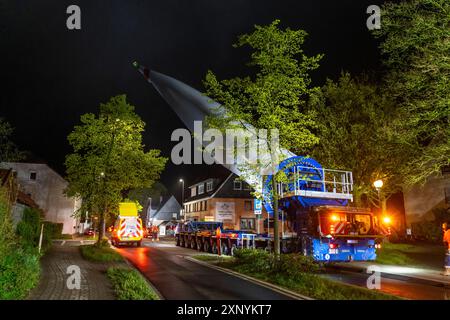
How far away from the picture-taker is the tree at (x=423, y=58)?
13922mm

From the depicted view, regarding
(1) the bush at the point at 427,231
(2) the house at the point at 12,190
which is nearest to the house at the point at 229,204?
(1) the bush at the point at 427,231

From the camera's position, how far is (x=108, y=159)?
1938 cm

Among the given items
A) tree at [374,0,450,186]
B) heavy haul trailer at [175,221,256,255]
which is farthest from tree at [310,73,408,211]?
heavy haul trailer at [175,221,256,255]

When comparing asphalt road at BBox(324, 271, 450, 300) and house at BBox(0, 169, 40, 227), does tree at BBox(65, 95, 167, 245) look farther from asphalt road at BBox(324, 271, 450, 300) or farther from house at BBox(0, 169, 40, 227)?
asphalt road at BBox(324, 271, 450, 300)

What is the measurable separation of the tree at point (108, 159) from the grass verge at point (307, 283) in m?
9.29

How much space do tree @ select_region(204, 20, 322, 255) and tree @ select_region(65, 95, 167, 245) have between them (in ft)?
26.7

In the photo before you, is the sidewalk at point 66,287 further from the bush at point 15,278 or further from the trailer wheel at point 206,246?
the trailer wheel at point 206,246

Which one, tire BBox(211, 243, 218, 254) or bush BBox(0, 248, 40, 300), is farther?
tire BBox(211, 243, 218, 254)

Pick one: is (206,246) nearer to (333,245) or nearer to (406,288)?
(333,245)

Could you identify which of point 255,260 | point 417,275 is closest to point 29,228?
point 255,260

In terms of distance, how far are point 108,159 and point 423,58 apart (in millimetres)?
15676

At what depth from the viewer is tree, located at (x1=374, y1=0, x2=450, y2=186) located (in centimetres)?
1392

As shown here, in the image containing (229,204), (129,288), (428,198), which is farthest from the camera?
(229,204)

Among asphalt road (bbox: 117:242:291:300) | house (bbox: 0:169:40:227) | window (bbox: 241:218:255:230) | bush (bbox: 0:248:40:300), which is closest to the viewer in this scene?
bush (bbox: 0:248:40:300)
